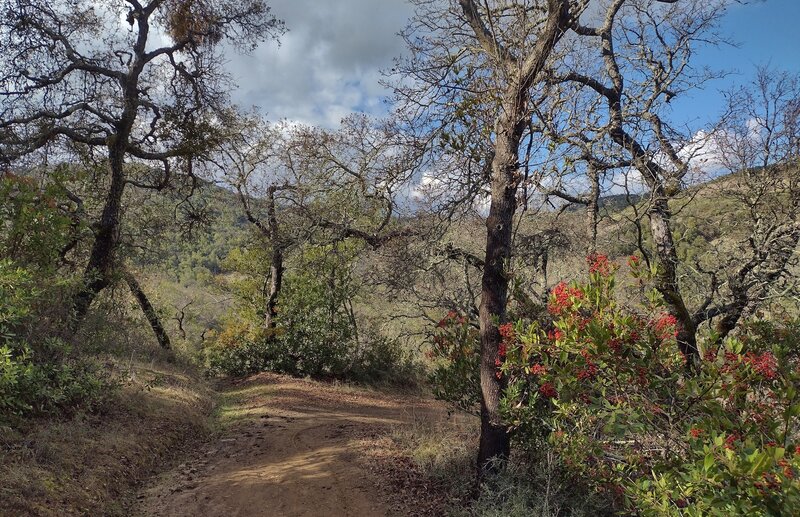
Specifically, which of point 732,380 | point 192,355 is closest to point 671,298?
point 732,380

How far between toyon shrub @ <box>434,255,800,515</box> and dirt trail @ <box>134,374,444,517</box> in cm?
311

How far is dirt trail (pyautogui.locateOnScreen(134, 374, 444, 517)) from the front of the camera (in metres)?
5.99

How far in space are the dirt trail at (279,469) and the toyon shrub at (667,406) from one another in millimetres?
3105

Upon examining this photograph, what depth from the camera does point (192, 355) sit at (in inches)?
818

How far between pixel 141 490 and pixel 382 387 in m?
12.0

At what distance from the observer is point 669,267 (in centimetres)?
762

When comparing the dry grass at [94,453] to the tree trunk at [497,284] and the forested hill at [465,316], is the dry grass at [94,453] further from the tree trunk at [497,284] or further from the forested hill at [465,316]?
the tree trunk at [497,284]

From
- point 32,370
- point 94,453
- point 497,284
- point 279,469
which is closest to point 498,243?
point 497,284

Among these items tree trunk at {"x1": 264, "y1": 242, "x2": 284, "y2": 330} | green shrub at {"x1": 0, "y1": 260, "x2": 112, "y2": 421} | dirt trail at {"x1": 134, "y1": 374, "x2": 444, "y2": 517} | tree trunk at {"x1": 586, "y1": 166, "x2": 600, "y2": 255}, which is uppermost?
tree trunk at {"x1": 586, "y1": 166, "x2": 600, "y2": 255}

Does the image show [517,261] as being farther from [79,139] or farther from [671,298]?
[79,139]

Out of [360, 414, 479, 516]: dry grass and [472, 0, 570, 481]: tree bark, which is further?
[360, 414, 479, 516]: dry grass

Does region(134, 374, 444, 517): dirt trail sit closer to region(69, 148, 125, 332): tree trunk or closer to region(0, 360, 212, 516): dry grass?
region(0, 360, 212, 516): dry grass

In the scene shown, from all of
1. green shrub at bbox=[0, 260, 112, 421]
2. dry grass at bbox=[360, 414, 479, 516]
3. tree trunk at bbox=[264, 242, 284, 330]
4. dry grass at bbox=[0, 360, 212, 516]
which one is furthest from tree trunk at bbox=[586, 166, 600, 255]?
tree trunk at bbox=[264, 242, 284, 330]

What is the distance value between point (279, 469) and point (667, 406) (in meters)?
5.91
